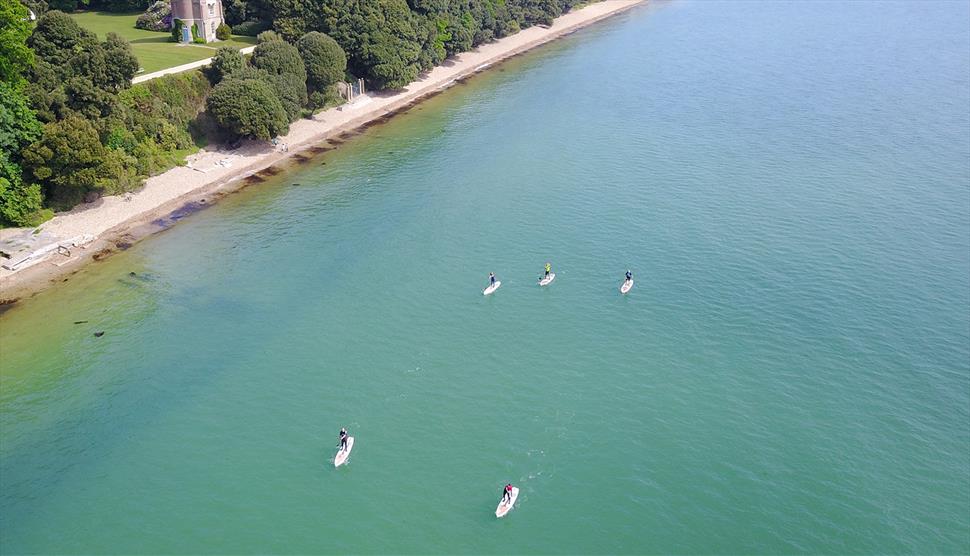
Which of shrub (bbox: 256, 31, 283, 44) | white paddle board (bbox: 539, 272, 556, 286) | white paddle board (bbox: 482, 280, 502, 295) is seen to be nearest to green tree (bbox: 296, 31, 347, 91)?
shrub (bbox: 256, 31, 283, 44)

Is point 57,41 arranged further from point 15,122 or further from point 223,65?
point 223,65

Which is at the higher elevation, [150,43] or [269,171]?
[150,43]

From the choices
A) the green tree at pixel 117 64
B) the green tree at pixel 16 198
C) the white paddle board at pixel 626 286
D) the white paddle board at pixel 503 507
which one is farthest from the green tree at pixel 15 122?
the white paddle board at pixel 503 507

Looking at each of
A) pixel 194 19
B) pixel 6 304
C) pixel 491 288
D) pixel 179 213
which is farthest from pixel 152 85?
pixel 491 288

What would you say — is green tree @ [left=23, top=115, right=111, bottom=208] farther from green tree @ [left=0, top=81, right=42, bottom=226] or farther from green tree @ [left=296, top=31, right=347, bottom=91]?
green tree @ [left=296, top=31, right=347, bottom=91]

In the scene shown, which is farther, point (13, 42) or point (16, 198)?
point (13, 42)

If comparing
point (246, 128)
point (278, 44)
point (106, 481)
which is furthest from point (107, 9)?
→ point (106, 481)

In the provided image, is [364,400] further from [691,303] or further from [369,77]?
[369,77]
